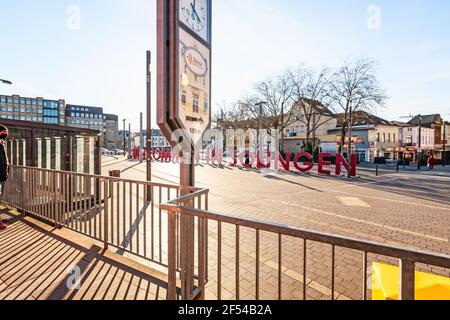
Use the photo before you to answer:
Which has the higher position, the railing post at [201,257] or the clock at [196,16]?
the clock at [196,16]

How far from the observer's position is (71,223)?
475 centimetres

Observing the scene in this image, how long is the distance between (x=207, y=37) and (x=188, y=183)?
2.18 m

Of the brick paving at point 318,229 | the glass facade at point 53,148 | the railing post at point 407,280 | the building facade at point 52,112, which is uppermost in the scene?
the building facade at point 52,112

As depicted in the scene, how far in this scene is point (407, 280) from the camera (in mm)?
1466

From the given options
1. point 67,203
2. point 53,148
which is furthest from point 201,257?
point 53,148

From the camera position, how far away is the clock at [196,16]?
305 centimetres

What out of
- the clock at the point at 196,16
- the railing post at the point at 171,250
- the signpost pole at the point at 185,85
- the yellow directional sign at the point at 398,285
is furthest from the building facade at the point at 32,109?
the yellow directional sign at the point at 398,285

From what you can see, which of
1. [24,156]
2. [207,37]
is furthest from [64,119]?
[207,37]

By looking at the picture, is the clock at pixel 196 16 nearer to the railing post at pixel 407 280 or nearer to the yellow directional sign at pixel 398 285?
the railing post at pixel 407 280

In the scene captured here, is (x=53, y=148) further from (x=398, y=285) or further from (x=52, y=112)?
(x=52, y=112)

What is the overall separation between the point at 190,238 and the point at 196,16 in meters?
2.90

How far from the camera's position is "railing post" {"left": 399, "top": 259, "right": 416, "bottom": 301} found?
143cm
